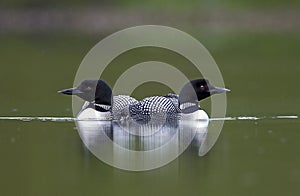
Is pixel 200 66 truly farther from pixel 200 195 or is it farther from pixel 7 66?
pixel 200 195

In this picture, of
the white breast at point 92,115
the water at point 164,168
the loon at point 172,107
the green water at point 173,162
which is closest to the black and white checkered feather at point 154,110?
the loon at point 172,107

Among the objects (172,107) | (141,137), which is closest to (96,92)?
(172,107)

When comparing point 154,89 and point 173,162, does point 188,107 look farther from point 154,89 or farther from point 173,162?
point 154,89

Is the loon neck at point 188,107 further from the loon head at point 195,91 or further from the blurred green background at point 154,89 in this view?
the blurred green background at point 154,89

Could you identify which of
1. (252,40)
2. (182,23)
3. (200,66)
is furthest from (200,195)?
(182,23)

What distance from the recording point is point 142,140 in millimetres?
10828

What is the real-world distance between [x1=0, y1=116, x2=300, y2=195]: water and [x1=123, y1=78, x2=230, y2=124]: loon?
1.01 m

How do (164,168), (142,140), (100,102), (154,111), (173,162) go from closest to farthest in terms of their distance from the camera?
(164,168) → (173,162) → (142,140) → (154,111) → (100,102)

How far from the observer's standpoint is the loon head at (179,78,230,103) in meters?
12.5

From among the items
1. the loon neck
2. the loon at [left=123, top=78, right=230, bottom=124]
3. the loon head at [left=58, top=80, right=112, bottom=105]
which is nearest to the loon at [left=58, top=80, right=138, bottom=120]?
the loon head at [left=58, top=80, right=112, bottom=105]

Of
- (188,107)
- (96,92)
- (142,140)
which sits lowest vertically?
(142,140)

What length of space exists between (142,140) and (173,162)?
1.34 meters

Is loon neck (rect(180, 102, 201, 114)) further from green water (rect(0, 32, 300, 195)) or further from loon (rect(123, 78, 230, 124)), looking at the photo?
green water (rect(0, 32, 300, 195))

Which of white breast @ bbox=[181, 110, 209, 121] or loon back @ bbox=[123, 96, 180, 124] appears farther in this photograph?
white breast @ bbox=[181, 110, 209, 121]
